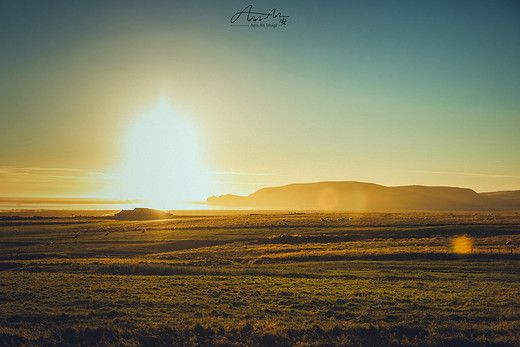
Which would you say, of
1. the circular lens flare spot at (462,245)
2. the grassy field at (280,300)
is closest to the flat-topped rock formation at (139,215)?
the grassy field at (280,300)

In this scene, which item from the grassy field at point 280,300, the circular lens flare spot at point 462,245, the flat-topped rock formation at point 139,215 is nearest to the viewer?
the grassy field at point 280,300

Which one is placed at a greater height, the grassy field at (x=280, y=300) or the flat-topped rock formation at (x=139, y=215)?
the flat-topped rock formation at (x=139, y=215)

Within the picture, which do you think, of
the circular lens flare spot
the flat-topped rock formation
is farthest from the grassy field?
the flat-topped rock formation

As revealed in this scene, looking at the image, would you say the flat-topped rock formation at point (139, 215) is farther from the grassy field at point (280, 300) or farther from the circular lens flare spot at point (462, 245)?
the circular lens flare spot at point (462, 245)

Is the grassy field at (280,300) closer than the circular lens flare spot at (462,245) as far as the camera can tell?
Yes

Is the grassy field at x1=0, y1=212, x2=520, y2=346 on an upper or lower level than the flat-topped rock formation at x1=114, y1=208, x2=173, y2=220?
lower

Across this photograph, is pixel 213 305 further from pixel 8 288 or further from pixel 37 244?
pixel 37 244

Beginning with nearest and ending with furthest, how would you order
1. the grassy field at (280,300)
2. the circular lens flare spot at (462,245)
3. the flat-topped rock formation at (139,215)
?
the grassy field at (280,300)
the circular lens flare spot at (462,245)
the flat-topped rock formation at (139,215)

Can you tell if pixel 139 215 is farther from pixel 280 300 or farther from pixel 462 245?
pixel 280 300

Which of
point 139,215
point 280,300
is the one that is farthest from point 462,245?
point 139,215

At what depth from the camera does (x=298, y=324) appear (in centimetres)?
1797

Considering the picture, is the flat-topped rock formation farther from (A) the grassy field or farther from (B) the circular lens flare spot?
(B) the circular lens flare spot

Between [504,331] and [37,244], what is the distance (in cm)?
7014

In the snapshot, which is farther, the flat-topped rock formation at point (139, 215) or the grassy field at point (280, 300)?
the flat-topped rock formation at point (139, 215)
